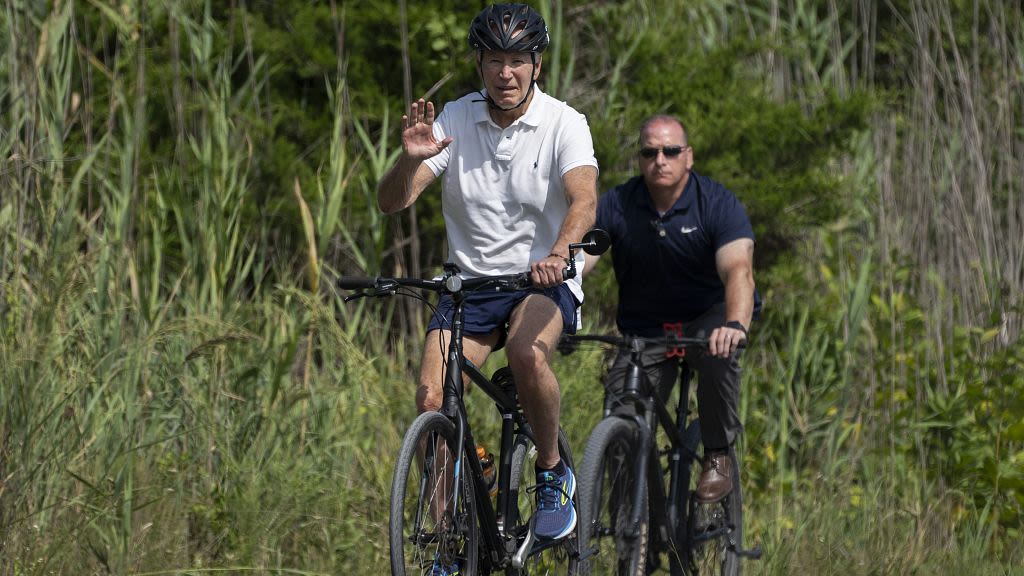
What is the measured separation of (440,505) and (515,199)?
1040 mm

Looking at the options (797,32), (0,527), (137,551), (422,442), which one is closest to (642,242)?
(422,442)

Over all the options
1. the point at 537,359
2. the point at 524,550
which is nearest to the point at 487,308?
the point at 537,359

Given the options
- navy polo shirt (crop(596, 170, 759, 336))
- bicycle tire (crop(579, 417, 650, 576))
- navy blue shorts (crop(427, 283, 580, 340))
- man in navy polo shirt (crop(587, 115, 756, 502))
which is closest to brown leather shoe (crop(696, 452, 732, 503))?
man in navy polo shirt (crop(587, 115, 756, 502))

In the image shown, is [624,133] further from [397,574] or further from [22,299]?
[397,574]

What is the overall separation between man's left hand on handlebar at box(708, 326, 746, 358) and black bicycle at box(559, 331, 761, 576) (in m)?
0.13

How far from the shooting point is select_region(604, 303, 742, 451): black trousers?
220 inches

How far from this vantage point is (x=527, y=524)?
471cm

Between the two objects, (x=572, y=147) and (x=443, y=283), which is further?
(x=572, y=147)

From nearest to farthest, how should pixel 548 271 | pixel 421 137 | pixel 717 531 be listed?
pixel 548 271 < pixel 421 137 < pixel 717 531

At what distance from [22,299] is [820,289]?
4832 mm

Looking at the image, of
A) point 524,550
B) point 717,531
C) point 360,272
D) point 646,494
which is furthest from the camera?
point 360,272

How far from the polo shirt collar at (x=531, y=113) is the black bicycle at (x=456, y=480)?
0.56m

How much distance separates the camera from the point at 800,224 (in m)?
8.18

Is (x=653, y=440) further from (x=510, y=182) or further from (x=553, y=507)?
(x=510, y=182)
